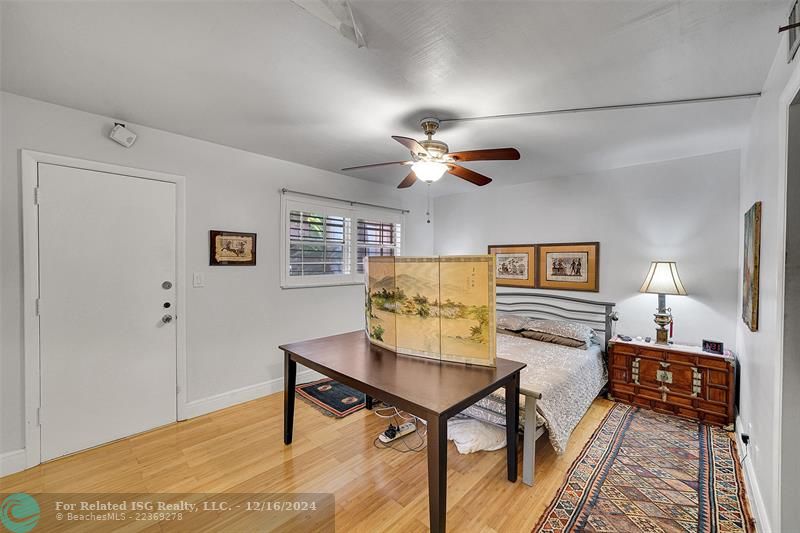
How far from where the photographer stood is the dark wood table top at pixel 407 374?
145cm

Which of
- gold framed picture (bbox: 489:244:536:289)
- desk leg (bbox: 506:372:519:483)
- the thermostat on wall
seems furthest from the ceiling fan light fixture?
the thermostat on wall

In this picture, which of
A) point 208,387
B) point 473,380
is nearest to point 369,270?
point 473,380

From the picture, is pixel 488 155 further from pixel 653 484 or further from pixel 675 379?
pixel 675 379

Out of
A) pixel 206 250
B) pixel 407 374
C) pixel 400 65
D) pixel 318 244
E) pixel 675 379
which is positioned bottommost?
pixel 675 379

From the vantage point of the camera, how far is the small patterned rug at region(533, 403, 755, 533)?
175 centimetres

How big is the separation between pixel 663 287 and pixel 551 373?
1530 mm

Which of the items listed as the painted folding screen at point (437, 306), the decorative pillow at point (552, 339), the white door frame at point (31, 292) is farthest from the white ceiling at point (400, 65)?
the decorative pillow at point (552, 339)

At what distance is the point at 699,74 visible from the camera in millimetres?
1819

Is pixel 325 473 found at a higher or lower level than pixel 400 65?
lower

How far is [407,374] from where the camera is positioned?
5.76 ft

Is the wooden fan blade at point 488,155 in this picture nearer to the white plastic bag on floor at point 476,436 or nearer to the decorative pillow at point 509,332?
the white plastic bag on floor at point 476,436

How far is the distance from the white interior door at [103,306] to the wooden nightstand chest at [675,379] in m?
4.31

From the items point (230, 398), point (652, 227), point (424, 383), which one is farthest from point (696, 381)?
point (230, 398)

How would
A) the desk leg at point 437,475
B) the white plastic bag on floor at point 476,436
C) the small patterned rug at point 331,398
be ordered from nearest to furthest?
1. the desk leg at point 437,475
2. the white plastic bag on floor at point 476,436
3. the small patterned rug at point 331,398
